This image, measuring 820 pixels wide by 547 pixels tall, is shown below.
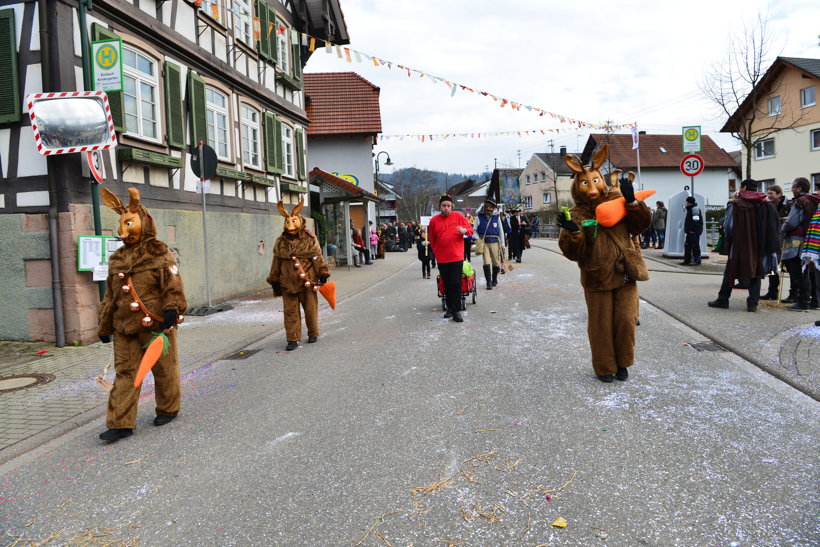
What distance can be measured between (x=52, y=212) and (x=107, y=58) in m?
2.35

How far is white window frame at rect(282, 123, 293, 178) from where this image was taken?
17.6m

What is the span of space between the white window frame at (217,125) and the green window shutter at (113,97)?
328 centimetres

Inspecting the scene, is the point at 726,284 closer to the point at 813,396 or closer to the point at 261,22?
the point at 813,396

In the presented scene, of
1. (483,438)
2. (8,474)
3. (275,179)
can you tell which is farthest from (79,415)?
(275,179)

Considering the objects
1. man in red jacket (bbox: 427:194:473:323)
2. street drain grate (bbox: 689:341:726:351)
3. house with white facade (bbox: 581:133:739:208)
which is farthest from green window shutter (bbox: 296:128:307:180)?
house with white facade (bbox: 581:133:739:208)

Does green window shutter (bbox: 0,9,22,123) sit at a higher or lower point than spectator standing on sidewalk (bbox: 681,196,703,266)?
higher

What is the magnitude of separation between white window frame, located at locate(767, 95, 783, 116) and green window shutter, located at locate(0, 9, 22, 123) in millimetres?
39657

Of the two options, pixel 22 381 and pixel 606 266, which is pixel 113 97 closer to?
pixel 22 381

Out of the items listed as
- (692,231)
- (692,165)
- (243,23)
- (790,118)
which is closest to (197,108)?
(243,23)

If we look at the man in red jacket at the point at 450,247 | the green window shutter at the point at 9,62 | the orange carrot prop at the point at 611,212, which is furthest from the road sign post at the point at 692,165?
the green window shutter at the point at 9,62

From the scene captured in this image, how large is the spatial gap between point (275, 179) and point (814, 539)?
15.4 metres

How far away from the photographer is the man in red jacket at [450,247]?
→ 9.30 metres

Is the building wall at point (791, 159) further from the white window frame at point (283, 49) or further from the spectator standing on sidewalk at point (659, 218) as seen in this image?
the white window frame at point (283, 49)

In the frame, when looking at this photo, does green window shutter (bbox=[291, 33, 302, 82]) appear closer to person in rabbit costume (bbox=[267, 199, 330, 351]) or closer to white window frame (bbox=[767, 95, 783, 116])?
person in rabbit costume (bbox=[267, 199, 330, 351])
